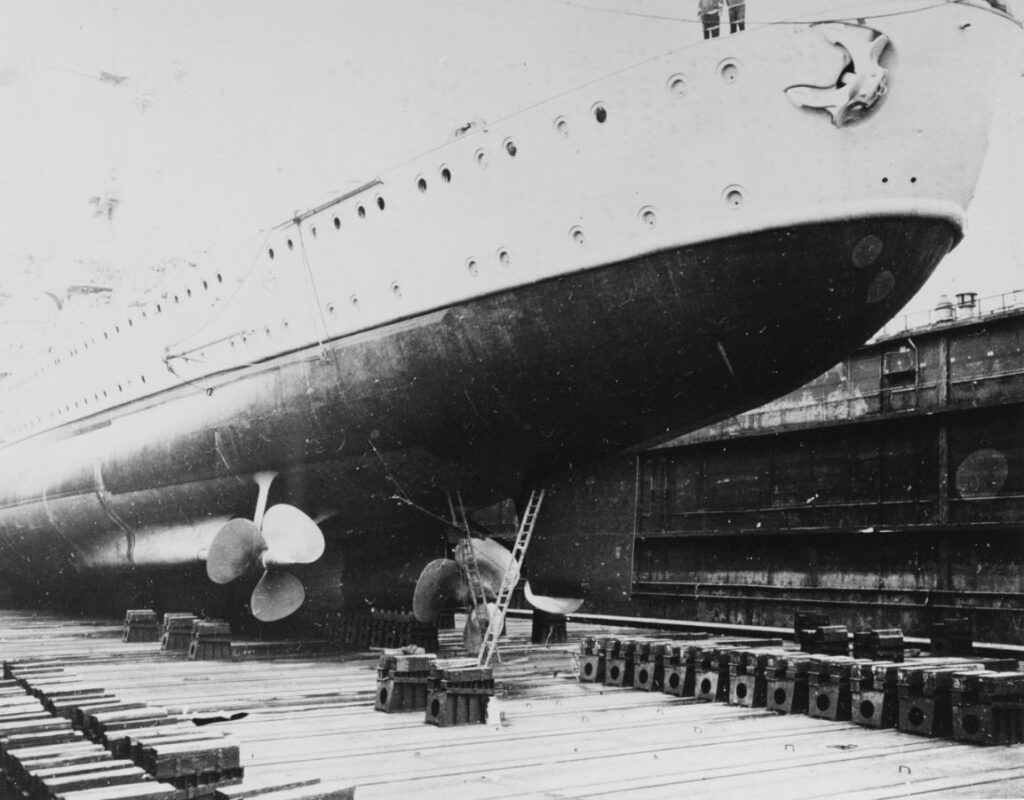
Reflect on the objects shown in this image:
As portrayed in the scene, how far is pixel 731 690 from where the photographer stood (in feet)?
23.3

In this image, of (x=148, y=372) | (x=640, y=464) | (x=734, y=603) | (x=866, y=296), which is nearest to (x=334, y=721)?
(x=866, y=296)

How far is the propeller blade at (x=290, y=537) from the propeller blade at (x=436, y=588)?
1.00m

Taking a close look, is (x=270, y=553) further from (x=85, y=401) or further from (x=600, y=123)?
(x=85, y=401)

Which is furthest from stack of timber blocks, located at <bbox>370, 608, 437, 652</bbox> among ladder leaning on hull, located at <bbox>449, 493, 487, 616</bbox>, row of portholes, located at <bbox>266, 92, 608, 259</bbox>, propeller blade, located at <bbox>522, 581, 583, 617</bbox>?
row of portholes, located at <bbox>266, 92, 608, 259</bbox>

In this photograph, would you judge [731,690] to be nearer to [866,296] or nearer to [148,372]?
[866,296]

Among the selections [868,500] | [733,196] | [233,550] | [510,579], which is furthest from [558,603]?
[868,500]

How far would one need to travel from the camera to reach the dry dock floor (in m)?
4.52

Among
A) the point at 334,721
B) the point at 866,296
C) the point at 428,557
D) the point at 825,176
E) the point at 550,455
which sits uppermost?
the point at 825,176

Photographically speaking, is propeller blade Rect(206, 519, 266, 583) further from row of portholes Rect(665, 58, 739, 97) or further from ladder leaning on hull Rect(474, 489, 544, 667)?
row of portholes Rect(665, 58, 739, 97)

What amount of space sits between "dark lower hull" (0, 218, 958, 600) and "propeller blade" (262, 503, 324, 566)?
43 cm

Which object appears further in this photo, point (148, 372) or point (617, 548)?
point (148, 372)

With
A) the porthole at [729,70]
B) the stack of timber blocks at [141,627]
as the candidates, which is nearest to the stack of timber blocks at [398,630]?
the stack of timber blocks at [141,627]

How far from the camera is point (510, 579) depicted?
8.34 m

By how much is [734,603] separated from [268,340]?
855 cm
